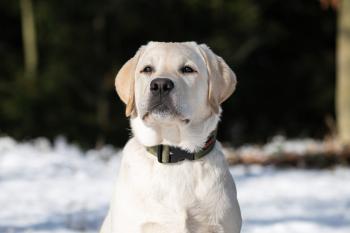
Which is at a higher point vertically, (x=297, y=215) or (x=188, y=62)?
(x=188, y=62)

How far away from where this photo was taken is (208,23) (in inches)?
800

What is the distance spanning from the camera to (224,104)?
20.4m

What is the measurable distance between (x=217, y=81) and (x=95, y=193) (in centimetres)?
392

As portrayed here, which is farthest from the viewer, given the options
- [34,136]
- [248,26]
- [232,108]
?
[232,108]

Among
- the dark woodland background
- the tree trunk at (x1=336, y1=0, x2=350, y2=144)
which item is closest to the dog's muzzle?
the tree trunk at (x1=336, y1=0, x2=350, y2=144)

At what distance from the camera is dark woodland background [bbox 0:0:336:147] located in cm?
1822

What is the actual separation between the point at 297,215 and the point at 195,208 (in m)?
3.12

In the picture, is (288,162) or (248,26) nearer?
(288,162)

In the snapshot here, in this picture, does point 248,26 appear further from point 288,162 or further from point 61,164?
point 61,164

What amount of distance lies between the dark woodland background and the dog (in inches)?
506

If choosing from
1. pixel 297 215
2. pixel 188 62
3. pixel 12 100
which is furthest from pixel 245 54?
pixel 188 62

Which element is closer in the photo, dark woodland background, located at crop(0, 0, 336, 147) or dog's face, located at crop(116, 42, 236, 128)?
dog's face, located at crop(116, 42, 236, 128)

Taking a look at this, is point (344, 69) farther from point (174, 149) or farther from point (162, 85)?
point (162, 85)

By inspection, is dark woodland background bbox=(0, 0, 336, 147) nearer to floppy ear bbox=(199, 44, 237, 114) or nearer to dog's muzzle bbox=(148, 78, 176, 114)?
floppy ear bbox=(199, 44, 237, 114)
